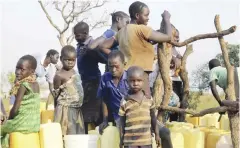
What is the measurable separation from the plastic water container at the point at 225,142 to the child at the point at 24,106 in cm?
190

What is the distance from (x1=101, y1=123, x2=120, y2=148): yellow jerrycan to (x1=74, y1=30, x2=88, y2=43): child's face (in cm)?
190

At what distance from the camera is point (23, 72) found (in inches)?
190

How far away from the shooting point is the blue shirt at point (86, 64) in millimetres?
6203

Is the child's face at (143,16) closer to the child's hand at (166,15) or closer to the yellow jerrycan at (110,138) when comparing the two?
the child's hand at (166,15)

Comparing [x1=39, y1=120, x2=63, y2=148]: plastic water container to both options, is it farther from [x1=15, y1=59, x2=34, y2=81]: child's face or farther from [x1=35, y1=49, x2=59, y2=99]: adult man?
[x1=35, y1=49, x2=59, y2=99]: adult man

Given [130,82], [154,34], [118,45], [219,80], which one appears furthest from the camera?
[219,80]

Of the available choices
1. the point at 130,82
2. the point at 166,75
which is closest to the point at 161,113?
the point at 166,75

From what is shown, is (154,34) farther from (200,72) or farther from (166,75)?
(200,72)

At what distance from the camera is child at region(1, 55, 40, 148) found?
4.65m

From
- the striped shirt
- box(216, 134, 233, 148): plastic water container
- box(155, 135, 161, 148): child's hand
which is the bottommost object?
box(216, 134, 233, 148): plastic water container

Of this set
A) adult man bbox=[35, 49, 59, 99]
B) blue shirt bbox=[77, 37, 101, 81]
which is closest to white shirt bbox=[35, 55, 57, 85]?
adult man bbox=[35, 49, 59, 99]

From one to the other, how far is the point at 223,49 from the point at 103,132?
1.52 m

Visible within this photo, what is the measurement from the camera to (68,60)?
5.67 metres

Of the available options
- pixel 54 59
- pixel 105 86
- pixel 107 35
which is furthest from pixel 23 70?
pixel 54 59
